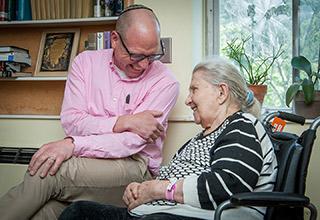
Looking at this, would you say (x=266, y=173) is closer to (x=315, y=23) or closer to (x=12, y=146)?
(x=315, y=23)

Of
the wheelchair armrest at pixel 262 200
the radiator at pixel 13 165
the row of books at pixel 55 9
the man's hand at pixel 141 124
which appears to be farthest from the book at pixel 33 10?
the wheelchair armrest at pixel 262 200

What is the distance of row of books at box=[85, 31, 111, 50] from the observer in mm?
2494

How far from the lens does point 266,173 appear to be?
140 cm

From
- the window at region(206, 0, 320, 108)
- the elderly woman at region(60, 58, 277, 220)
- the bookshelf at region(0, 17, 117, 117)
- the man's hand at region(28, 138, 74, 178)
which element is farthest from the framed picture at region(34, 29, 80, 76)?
the elderly woman at region(60, 58, 277, 220)

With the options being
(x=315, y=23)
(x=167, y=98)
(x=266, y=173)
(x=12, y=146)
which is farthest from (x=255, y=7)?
(x=12, y=146)

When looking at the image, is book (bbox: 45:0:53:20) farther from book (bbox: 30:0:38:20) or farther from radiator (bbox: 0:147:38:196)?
radiator (bbox: 0:147:38:196)

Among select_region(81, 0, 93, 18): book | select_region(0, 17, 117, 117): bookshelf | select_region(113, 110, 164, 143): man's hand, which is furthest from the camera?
select_region(0, 17, 117, 117): bookshelf

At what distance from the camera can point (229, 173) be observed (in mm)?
1293

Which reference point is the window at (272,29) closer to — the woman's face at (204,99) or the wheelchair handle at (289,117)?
the wheelchair handle at (289,117)

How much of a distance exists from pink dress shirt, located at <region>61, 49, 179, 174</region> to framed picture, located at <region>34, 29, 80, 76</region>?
608 millimetres

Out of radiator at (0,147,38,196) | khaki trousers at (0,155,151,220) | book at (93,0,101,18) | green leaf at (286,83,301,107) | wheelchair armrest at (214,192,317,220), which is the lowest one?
radiator at (0,147,38,196)

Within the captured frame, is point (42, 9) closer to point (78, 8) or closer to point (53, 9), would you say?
→ point (53, 9)

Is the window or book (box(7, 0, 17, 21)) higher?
book (box(7, 0, 17, 21))

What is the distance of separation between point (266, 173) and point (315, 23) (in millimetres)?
1383
